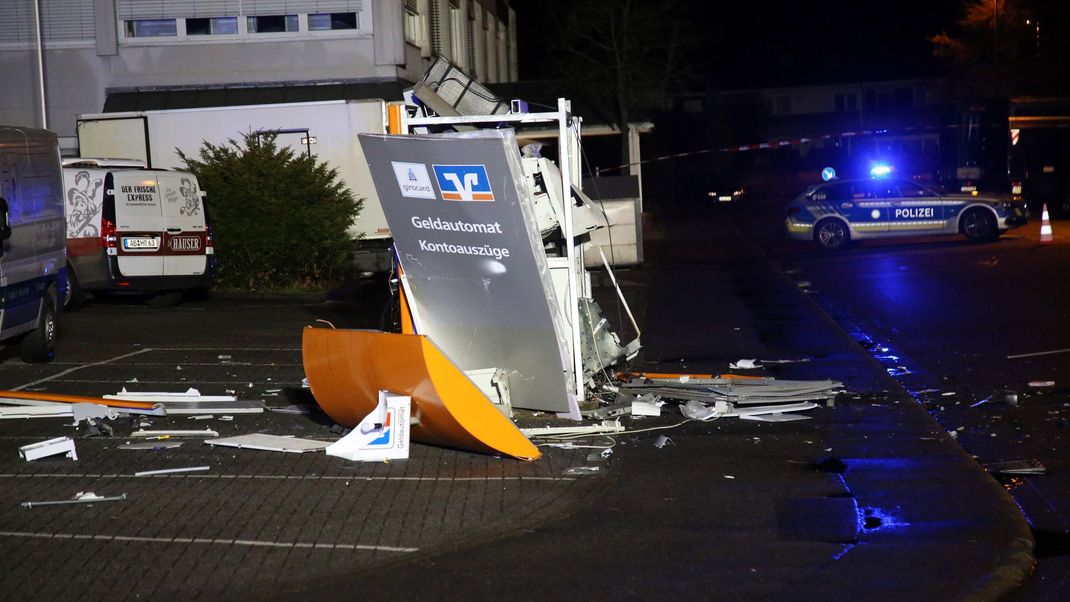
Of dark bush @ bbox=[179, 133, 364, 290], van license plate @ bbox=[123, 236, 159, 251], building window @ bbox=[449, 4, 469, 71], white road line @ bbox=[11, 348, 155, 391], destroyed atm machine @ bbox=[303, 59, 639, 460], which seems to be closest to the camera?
destroyed atm machine @ bbox=[303, 59, 639, 460]

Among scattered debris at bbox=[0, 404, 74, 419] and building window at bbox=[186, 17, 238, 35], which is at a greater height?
building window at bbox=[186, 17, 238, 35]

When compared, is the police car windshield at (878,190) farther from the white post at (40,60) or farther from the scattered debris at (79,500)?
the scattered debris at (79,500)

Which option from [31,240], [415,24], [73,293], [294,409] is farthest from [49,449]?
[415,24]

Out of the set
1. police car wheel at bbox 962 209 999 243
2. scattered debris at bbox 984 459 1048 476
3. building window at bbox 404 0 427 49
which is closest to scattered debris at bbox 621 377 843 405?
scattered debris at bbox 984 459 1048 476

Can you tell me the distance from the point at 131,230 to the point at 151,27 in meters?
12.0

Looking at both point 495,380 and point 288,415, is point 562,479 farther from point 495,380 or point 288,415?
point 288,415

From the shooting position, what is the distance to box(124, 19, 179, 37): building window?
27281 mm

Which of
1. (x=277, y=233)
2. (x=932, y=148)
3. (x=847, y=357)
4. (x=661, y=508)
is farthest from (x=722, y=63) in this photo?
(x=661, y=508)

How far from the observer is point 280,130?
2320cm

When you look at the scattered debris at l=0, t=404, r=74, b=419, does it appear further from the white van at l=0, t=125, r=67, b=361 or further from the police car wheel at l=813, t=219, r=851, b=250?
the police car wheel at l=813, t=219, r=851, b=250

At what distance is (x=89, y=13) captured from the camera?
1069 inches

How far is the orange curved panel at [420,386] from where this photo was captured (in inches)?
309

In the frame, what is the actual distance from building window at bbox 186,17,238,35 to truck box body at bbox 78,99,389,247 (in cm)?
416

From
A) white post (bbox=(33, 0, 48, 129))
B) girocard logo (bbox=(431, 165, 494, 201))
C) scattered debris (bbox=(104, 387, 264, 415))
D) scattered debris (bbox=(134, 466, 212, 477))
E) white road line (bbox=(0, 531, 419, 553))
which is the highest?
white post (bbox=(33, 0, 48, 129))
